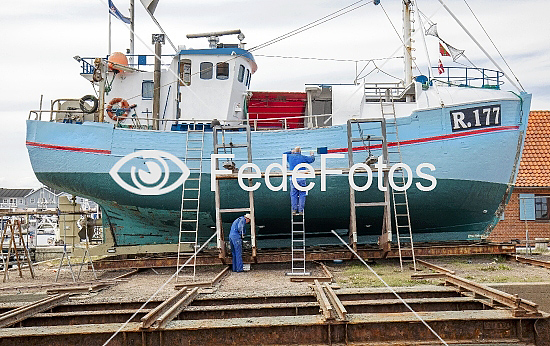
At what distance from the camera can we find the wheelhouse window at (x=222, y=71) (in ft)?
45.2

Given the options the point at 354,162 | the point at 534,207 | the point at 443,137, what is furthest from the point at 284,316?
the point at 534,207

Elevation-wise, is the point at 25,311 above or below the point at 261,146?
below

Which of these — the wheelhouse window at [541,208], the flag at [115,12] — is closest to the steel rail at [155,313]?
the flag at [115,12]

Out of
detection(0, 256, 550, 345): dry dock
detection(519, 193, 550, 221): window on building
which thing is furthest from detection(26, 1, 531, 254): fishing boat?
detection(519, 193, 550, 221): window on building

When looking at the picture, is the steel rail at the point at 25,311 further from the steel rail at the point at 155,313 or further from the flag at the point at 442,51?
the flag at the point at 442,51

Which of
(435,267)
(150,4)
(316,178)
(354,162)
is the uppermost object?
(150,4)

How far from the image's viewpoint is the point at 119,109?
13789mm

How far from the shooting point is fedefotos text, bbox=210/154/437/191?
10727 mm

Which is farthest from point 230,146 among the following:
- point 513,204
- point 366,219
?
point 513,204

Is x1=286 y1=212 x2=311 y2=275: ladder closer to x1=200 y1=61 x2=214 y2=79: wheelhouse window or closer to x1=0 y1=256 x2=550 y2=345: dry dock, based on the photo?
x1=0 y1=256 x2=550 y2=345: dry dock

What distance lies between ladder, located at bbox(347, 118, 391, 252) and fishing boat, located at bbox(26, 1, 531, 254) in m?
0.05

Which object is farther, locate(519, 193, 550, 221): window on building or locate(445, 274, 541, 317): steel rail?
locate(519, 193, 550, 221): window on building

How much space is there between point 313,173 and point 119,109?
6.08 m

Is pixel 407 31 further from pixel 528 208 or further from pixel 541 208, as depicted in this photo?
pixel 541 208
